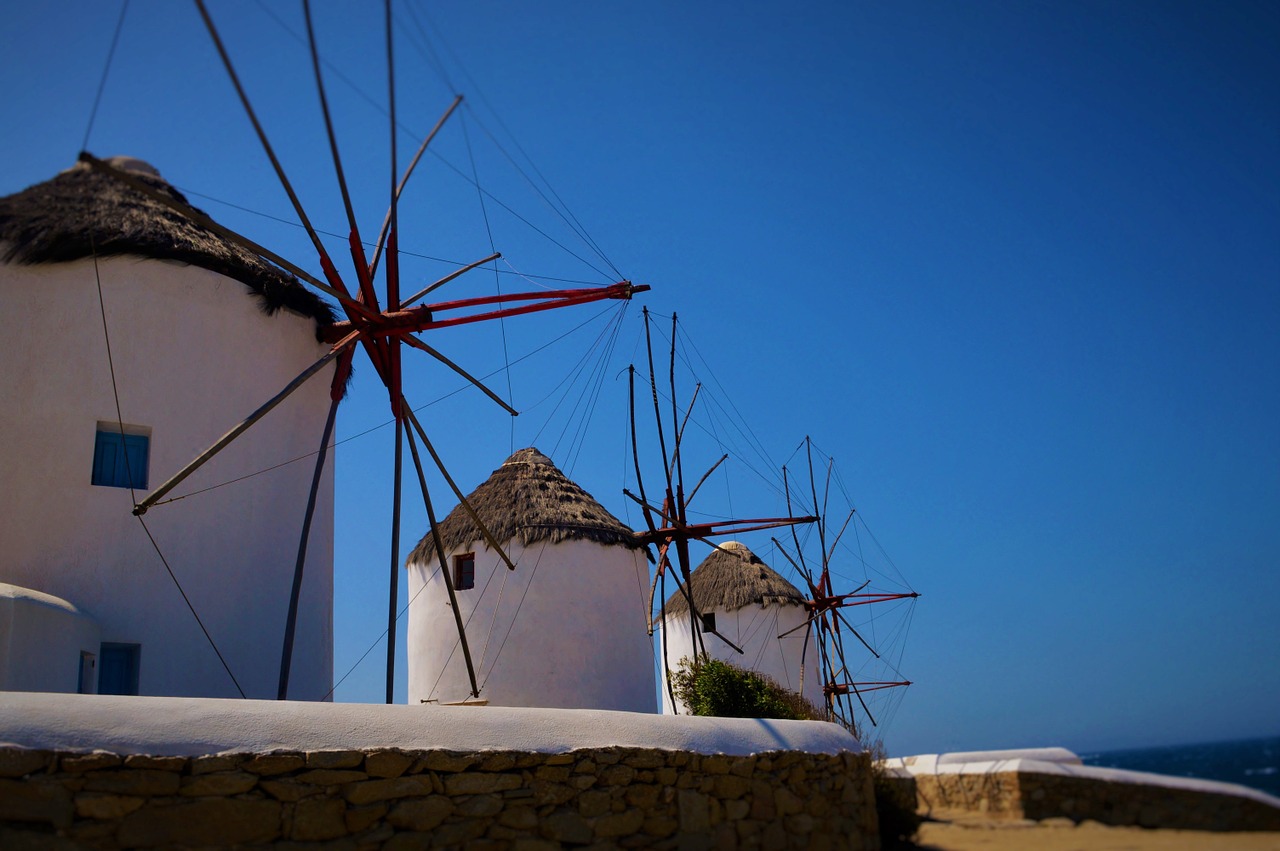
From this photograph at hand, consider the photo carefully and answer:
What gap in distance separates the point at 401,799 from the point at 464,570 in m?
8.93

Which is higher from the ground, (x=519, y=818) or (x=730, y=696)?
(x=730, y=696)

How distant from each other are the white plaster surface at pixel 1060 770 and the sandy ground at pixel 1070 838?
0.49 metres

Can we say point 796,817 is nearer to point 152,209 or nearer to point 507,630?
point 507,630

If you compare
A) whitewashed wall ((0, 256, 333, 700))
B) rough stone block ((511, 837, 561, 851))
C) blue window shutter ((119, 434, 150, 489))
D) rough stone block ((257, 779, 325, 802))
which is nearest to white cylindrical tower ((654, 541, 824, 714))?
whitewashed wall ((0, 256, 333, 700))

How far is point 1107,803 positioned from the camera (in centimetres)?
1147

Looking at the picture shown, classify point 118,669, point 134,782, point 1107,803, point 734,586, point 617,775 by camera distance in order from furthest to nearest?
point 734,586, point 1107,803, point 118,669, point 617,775, point 134,782

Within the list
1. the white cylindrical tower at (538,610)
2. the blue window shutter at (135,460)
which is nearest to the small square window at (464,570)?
the white cylindrical tower at (538,610)

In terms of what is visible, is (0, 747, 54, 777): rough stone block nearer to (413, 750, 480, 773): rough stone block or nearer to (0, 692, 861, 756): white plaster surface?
(0, 692, 861, 756): white plaster surface

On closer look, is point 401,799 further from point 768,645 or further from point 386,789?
point 768,645

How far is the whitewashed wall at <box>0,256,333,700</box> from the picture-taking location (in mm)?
8930

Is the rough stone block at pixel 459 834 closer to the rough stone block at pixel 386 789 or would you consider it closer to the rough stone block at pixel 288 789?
the rough stone block at pixel 386 789

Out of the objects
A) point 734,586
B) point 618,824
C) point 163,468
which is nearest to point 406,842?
point 618,824

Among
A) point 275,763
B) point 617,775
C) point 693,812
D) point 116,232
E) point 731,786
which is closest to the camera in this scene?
point 275,763

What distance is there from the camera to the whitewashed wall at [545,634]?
1384cm
